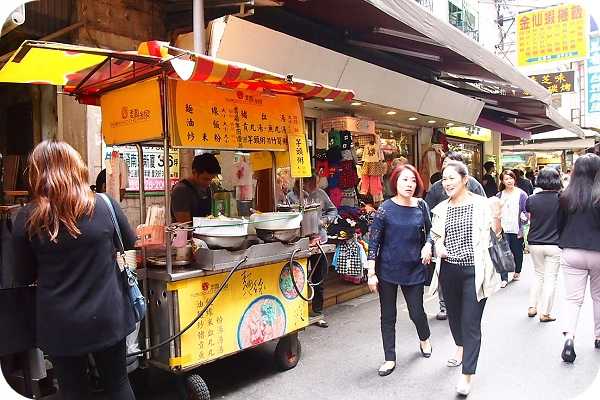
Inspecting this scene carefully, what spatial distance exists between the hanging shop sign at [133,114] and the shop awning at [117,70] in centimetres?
8

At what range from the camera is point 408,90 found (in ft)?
26.5

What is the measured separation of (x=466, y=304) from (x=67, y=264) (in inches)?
116

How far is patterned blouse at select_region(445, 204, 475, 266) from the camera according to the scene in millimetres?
3916

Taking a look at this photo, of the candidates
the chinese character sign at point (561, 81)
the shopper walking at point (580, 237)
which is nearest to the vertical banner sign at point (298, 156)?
the shopper walking at point (580, 237)

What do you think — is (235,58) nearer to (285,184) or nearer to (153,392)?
(285,184)

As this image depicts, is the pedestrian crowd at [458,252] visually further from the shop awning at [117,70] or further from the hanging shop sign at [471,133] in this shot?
the hanging shop sign at [471,133]

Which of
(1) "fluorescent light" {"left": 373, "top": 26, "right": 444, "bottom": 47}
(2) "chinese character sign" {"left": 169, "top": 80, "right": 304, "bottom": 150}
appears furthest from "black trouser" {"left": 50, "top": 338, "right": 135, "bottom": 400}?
(1) "fluorescent light" {"left": 373, "top": 26, "right": 444, "bottom": 47}

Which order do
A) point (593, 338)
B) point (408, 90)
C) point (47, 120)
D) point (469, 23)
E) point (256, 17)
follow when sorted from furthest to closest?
1. point (469, 23)
2. point (408, 90)
3. point (256, 17)
4. point (47, 120)
5. point (593, 338)

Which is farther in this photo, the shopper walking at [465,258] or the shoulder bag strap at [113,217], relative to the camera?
the shopper walking at [465,258]

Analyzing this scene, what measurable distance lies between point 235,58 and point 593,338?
16.0 feet

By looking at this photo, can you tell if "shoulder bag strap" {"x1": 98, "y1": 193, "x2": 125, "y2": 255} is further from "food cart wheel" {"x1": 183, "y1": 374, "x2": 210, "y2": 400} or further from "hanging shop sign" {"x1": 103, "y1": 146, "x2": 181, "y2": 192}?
"hanging shop sign" {"x1": 103, "y1": 146, "x2": 181, "y2": 192}

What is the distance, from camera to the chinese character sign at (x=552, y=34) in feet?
39.0

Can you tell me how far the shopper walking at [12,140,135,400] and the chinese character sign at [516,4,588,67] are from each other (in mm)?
12562

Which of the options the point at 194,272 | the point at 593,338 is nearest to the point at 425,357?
the point at 593,338
